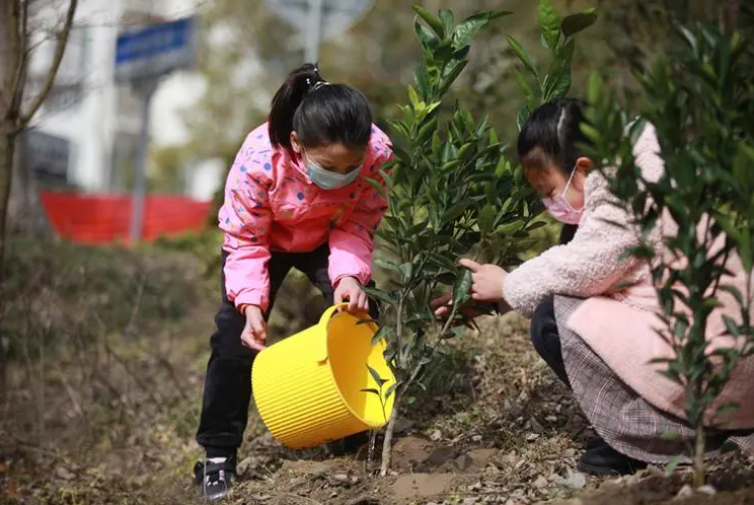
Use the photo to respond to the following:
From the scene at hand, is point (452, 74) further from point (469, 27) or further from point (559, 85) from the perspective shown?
point (559, 85)

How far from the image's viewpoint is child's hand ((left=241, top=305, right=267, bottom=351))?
11.9ft

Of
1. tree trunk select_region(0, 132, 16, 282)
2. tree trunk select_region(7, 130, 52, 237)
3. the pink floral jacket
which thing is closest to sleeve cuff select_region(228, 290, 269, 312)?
the pink floral jacket

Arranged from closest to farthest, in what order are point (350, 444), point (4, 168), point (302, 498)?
point (302, 498), point (350, 444), point (4, 168)

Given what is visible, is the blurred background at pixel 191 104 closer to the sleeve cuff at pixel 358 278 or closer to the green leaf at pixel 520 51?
the sleeve cuff at pixel 358 278

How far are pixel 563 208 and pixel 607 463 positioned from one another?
0.80 metres

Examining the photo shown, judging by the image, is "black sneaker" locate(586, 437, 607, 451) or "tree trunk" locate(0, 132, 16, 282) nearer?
"black sneaker" locate(586, 437, 607, 451)

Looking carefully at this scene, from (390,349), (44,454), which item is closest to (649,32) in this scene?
(390,349)

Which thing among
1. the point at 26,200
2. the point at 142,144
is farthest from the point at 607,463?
the point at 142,144

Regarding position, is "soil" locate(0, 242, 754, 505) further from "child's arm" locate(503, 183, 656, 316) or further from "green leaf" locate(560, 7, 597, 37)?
"green leaf" locate(560, 7, 597, 37)

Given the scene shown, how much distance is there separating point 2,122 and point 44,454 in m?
1.51

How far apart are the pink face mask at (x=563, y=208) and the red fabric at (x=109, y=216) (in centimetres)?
1345

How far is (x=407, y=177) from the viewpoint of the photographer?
3.21 meters

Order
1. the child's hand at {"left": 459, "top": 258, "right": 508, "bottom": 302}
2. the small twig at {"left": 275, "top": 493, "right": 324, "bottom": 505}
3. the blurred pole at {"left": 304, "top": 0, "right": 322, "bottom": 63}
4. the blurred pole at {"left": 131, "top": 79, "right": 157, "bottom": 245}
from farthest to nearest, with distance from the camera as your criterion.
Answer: the blurred pole at {"left": 131, "top": 79, "right": 157, "bottom": 245} < the blurred pole at {"left": 304, "top": 0, "right": 322, "bottom": 63} < the small twig at {"left": 275, "top": 493, "right": 324, "bottom": 505} < the child's hand at {"left": 459, "top": 258, "right": 508, "bottom": 302}

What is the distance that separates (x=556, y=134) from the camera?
303cm
